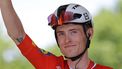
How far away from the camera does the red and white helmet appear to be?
5.63 metres

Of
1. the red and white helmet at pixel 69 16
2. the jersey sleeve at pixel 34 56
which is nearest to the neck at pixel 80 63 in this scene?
the jersey sleeve at pixel 34 56

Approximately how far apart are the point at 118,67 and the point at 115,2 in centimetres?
1156

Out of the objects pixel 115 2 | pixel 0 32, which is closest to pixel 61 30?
pixel 0 32

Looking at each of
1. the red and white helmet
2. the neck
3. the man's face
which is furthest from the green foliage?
the man's face

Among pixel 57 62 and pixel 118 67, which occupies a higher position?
pixel 57 62

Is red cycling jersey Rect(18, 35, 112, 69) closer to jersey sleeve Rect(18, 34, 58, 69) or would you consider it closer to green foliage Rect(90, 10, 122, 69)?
jersey sleeve Rect(18, 34, 58, 69)

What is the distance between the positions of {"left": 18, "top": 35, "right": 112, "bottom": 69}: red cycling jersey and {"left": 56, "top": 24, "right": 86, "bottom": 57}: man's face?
164 mm

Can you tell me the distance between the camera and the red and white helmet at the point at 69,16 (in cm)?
563

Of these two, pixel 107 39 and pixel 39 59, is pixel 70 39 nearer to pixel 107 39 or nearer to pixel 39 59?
pixel 39 59

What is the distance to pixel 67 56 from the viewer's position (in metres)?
5.58

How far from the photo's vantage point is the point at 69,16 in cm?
568

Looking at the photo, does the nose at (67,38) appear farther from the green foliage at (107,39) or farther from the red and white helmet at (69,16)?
the green foliage at (107,39)

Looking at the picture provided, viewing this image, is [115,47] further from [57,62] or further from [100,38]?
[57,62]

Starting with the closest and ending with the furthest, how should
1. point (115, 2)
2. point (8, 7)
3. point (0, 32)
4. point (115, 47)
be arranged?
1. point (8, 7)
2. point (0, 32)
3. point (115, 47)
4. point (115, 2)
